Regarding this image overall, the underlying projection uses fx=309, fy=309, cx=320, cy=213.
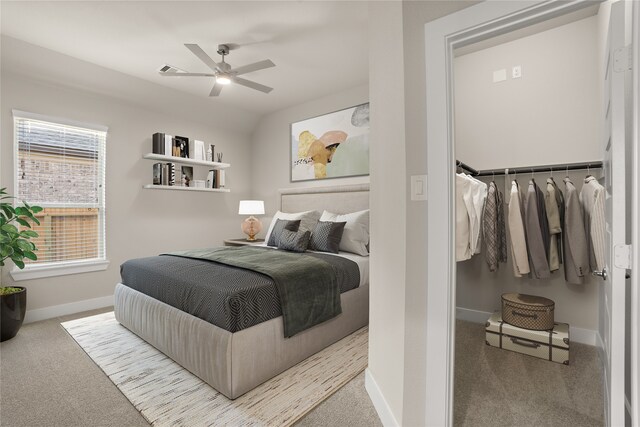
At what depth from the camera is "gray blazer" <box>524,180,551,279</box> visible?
2.58m

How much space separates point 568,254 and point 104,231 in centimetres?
483

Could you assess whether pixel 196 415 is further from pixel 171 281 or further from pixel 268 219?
pixel 268 219

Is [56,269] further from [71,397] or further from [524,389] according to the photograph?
[524,389]

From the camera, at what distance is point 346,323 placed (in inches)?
110

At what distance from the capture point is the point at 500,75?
3043 mm

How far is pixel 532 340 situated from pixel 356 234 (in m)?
1.79

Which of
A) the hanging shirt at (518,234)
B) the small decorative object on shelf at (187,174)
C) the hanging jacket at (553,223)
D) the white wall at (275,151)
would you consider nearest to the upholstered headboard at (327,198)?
the white wall at (275,151)

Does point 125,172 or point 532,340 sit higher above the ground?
point 125,172

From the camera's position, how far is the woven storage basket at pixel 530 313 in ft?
8.12

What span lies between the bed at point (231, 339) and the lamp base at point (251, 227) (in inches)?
82.3

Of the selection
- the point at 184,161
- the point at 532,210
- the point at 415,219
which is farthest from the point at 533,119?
the point at 184,161

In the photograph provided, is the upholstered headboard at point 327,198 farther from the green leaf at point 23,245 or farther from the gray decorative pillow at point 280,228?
the green leaf at point 23,245

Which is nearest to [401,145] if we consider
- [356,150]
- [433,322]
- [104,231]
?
[433,322]

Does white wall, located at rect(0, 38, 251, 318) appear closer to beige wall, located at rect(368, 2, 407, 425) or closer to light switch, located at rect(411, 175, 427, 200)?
beige wall, located at rect(368, 2, 407, 425)
